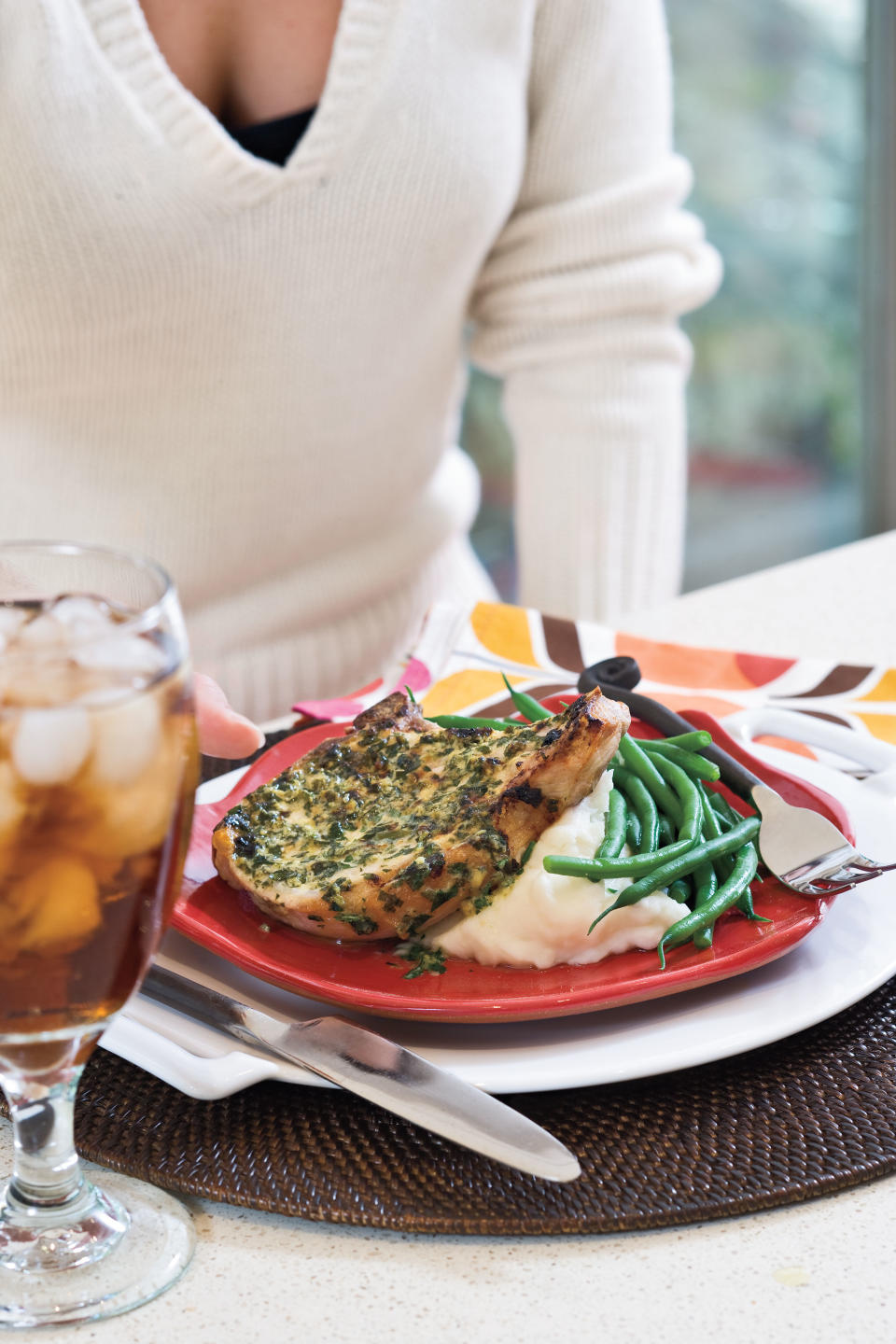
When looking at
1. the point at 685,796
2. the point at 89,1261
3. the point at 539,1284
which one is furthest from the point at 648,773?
the point at 89,1261

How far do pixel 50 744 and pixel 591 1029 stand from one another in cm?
40

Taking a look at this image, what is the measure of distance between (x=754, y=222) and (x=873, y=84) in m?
0.56

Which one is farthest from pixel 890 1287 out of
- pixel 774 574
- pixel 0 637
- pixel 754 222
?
pixel 754 222

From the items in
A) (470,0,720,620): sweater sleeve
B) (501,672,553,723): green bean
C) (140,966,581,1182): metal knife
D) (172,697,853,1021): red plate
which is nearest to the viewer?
(140,966,581,1182): metal knife

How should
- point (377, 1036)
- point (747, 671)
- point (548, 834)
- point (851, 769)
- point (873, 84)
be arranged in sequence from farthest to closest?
point (873, 84) → point (747, 671) → point (851, 769) → point (548, 834) → point (377, 1036)

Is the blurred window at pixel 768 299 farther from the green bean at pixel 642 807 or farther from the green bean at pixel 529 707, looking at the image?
the green bean at pixel 642 807

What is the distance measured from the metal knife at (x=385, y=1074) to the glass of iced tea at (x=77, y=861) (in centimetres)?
12

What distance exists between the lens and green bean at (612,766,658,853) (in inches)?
37.9

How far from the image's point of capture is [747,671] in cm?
144

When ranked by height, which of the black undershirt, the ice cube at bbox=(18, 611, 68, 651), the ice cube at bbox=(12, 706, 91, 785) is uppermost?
the black undershirt

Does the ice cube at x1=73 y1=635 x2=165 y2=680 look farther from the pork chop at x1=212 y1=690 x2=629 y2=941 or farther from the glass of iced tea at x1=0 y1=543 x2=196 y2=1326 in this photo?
the pork chop at x1=212 y1=690 x2=629 y2=941

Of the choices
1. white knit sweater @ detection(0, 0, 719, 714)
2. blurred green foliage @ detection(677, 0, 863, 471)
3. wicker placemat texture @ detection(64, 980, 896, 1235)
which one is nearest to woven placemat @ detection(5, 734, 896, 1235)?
wicker placemat texture @ detection(64, 980, 896, 1235)

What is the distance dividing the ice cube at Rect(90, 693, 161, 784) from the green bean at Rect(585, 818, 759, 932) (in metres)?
0.34

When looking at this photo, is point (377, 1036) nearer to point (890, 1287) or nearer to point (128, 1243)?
point (128, 1243)
